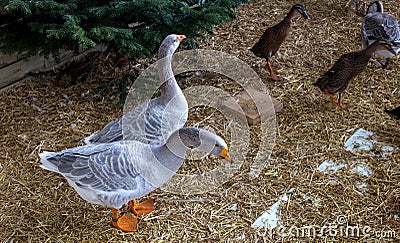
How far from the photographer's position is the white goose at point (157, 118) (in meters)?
3.31

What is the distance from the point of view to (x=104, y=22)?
4.09 meters

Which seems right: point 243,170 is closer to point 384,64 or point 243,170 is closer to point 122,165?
point 122,165

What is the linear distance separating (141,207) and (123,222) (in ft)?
0.68

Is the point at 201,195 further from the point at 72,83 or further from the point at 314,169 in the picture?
the point at 72,83

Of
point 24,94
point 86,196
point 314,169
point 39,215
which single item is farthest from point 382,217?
point 24,94

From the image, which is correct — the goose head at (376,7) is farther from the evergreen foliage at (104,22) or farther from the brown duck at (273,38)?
the evergreen foliage at (104,22)

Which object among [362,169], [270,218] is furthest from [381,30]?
[270,218]

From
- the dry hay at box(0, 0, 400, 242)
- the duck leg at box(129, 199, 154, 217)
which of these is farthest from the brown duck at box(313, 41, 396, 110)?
the duck leg at box(129, 199, 154, 217)

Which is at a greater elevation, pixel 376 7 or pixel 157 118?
pixel 157 118

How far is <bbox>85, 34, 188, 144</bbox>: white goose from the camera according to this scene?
10.9 ft

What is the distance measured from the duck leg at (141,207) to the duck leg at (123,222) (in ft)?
0.26

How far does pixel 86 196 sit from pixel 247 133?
184 cm

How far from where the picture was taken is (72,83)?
473 cm

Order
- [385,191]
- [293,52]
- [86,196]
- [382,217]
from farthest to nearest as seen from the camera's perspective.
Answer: [293,52] → [385,191] → [382,217] → [86,196]
